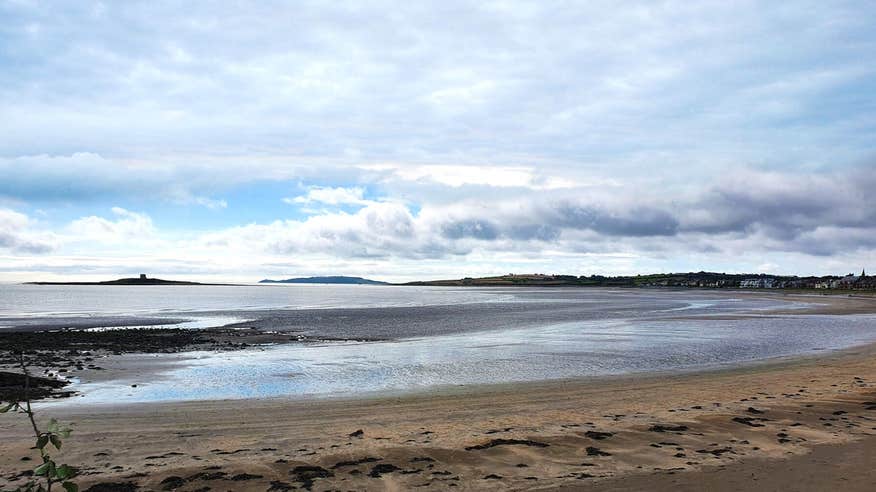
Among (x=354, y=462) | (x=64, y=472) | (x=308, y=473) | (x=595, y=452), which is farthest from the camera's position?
(x=595, y=452)

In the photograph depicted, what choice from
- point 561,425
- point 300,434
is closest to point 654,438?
point 561,425

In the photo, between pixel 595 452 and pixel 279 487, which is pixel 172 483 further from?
pixel 595 452

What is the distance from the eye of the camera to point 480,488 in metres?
8.61

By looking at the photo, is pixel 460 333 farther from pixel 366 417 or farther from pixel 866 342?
pixel 366 417

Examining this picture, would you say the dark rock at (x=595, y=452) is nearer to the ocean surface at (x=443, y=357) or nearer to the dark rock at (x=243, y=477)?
the dark rock at (x=243, y=477)

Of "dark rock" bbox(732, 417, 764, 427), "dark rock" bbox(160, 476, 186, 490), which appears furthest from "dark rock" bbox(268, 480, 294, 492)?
"dark rock" bbox(732, 417, 764, 427)

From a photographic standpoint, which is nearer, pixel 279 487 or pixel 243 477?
pixel 279 487

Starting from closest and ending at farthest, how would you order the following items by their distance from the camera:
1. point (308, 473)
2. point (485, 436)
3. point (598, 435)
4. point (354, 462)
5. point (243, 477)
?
point (243, 477) < point (308, 473) < point (354, 462) < point (598, 435) < point (485, 436)

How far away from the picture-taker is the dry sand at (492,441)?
8977 millimetres

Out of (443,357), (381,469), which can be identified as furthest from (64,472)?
(443,357)

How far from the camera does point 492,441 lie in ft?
36.5

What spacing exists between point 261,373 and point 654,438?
15532mm

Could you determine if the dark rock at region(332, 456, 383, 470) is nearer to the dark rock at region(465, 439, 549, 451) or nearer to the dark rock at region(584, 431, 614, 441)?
the dark rock at region(465, 439, 549, 451)

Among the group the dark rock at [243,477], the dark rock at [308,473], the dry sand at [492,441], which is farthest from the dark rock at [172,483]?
the dark rock at [308,473]
